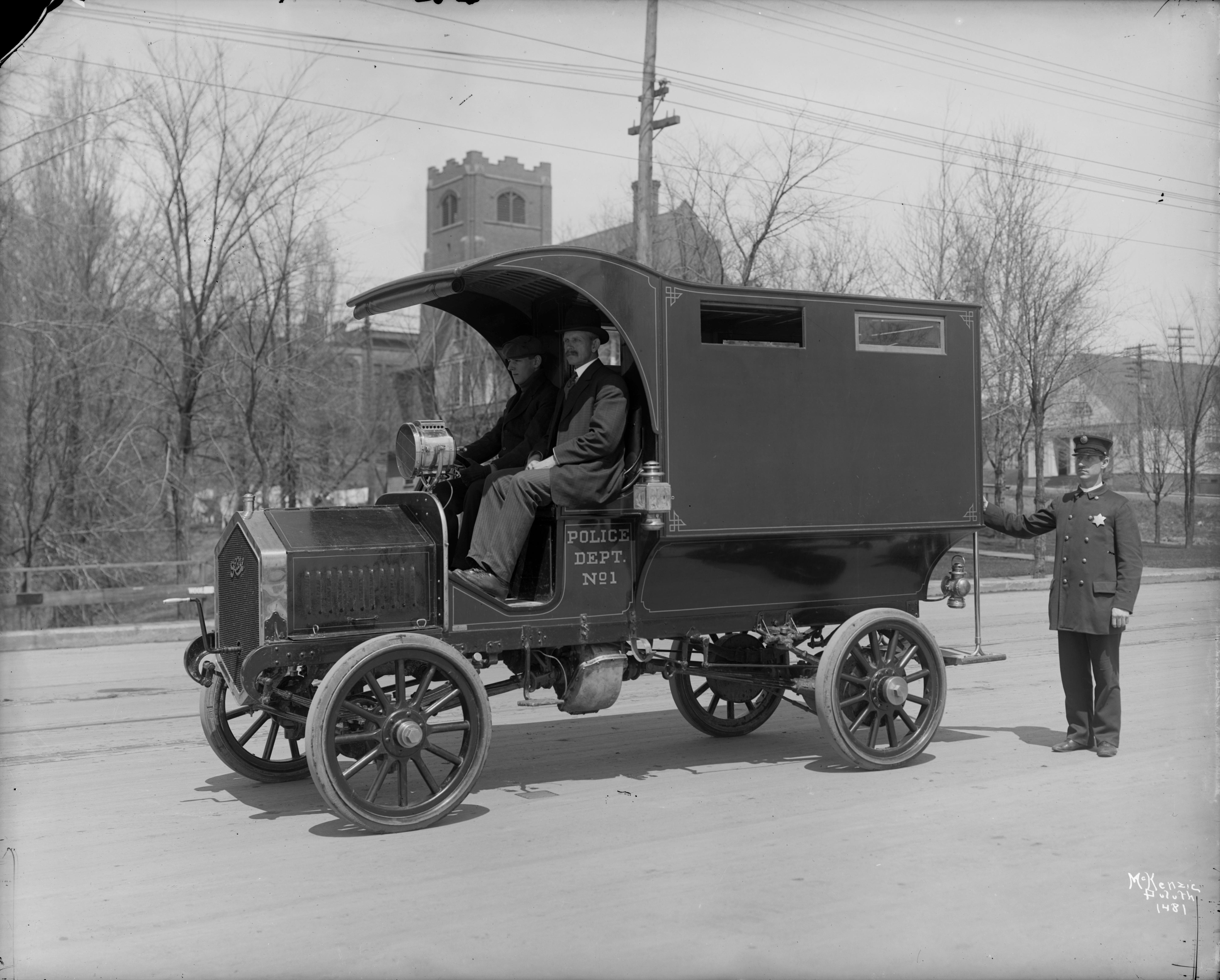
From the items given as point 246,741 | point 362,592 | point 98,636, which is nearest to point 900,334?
point 362,592

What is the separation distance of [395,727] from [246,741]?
1.56 metres

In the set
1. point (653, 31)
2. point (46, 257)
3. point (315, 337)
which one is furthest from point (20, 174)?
point (653, 31)

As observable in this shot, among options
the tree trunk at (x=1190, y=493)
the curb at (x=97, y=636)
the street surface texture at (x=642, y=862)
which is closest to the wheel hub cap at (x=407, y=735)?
the street surface texture at (x=642, y=862)

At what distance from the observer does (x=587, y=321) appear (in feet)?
24.1

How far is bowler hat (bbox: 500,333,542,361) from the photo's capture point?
26.5 feet

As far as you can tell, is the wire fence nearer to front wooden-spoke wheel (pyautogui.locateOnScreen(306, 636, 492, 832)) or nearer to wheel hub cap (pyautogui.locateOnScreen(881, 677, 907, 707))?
front wooden-spoke wheel (pyautogui.locateOnScreen(306, 636, 492, 832))

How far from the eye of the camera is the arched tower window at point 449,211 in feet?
259

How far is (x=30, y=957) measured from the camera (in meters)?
4.56

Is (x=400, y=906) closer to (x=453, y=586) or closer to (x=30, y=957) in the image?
(x=30, y=957)

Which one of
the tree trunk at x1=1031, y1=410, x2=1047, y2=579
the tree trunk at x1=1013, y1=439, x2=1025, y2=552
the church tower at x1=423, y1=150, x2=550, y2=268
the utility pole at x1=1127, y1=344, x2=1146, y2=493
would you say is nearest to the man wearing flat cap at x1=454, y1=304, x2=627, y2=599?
the tree trunk at x1=1031, y1=410, x2=1047, y2=579

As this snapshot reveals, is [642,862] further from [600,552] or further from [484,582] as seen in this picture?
A: [600,552]

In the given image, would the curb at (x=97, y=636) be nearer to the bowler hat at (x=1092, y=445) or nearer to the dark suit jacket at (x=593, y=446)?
the dark suit jacket at (x=593, y=446)

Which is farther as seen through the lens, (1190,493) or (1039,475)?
(1190,493)

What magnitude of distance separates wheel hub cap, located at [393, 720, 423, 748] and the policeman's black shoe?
4.07 m
